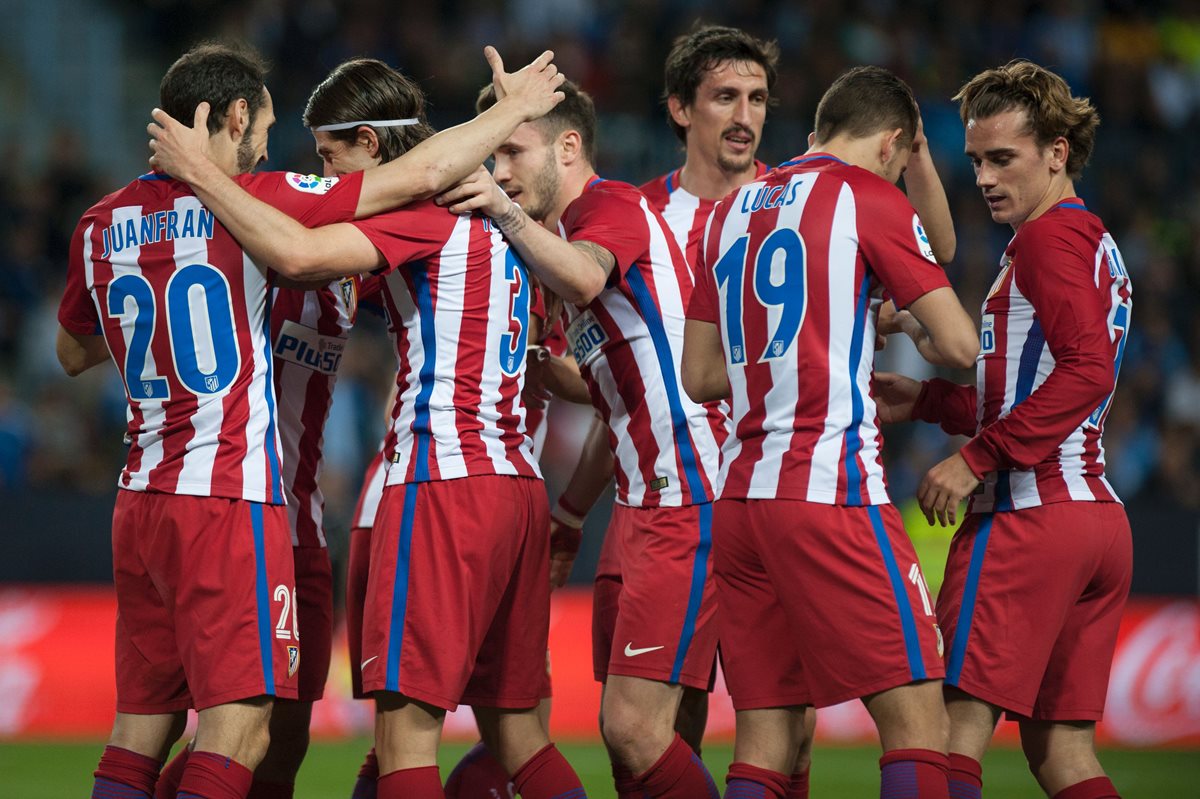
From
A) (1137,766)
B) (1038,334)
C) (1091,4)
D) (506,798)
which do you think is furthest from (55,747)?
(1091,4)

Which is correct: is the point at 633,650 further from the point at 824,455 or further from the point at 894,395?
the point at 894,395

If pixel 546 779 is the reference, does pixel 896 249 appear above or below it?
above

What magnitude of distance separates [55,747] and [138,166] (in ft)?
24.7

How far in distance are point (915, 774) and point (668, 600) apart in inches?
47.3

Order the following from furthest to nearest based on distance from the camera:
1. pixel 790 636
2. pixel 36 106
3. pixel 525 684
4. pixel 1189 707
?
pixel 36 106 < pixel 1189 707 < pixel 525 684 < pixel 790 636

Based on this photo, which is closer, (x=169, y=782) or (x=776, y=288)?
(x=776, y=288)

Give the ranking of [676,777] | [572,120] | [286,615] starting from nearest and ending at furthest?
[286,615], [676,777], [572,120]

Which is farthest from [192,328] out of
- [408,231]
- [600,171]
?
[600,171]

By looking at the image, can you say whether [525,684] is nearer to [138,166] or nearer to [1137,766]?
[1137,766]

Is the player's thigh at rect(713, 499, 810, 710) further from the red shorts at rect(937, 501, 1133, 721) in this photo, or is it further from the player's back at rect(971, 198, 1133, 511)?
the player's back at rect(971, 198, 1133, 511)

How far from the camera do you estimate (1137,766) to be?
934 cm

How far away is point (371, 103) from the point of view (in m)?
4.93

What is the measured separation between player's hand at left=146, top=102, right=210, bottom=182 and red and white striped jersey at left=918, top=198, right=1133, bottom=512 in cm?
250

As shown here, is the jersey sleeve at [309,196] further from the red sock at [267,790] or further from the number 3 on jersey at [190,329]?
the red sock at [267,790]
